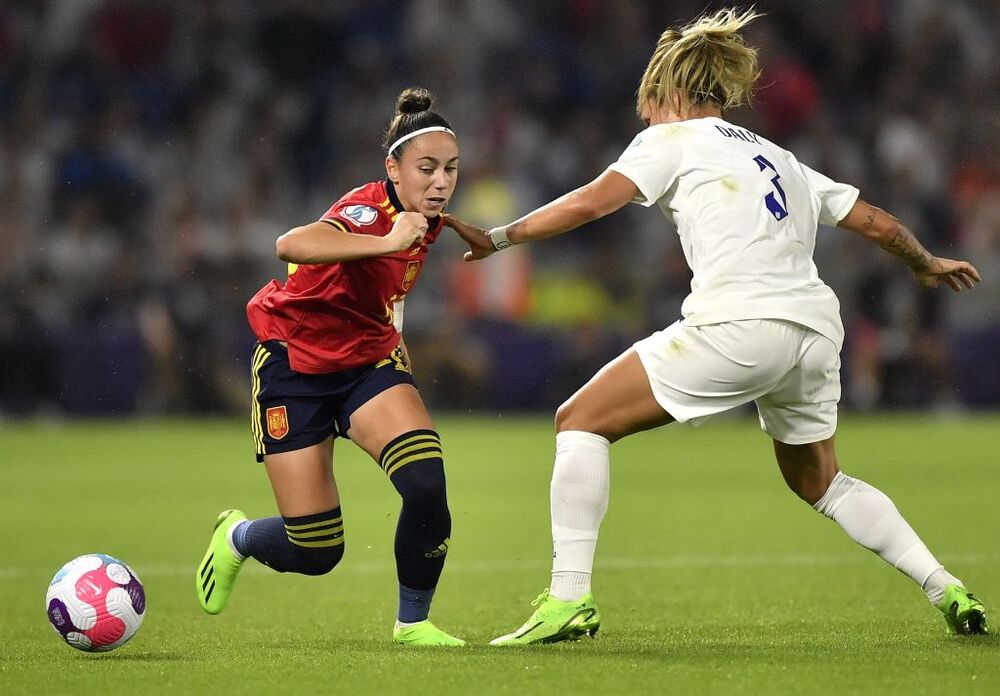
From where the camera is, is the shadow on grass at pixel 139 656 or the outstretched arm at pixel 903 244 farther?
the outstretched arm at pixel 903 244

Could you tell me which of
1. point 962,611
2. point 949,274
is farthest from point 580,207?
point 962,611

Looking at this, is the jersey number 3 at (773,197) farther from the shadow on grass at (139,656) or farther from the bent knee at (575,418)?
the shadow on grass at (139,656)

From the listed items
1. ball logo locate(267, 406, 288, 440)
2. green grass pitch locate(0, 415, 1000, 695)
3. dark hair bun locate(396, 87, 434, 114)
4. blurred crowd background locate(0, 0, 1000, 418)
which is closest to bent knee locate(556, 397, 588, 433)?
green grass pitch locate(0, 415, 1000, 695)

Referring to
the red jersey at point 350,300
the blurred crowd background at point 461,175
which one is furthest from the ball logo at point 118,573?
the blurred crowd background at point 461,175

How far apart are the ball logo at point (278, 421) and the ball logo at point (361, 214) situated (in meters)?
0.76

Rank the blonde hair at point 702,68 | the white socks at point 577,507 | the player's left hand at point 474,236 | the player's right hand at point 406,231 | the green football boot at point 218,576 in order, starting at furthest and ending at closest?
the green football boot at point 218,576
the player's left hand at point 474,236
the blonde hair at point 702,68
the white socks at point 577,507
the player's right hand at point 406,231

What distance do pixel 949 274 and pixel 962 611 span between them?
4.03 feet

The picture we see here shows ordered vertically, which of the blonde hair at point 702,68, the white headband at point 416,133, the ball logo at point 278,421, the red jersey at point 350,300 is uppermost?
the blonde hair at point 702,68

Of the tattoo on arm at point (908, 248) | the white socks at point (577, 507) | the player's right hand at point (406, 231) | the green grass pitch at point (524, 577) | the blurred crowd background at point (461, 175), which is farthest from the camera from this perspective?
the blurred crowd background at point (461, 175)

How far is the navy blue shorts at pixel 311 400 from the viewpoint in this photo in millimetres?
5473

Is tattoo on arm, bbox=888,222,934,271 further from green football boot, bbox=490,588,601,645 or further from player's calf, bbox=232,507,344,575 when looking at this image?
player's calf, bbox=232,507,344,575

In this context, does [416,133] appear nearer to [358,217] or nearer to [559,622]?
[358,217]

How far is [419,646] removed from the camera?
5.22m

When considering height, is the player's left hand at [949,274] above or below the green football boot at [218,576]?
above
